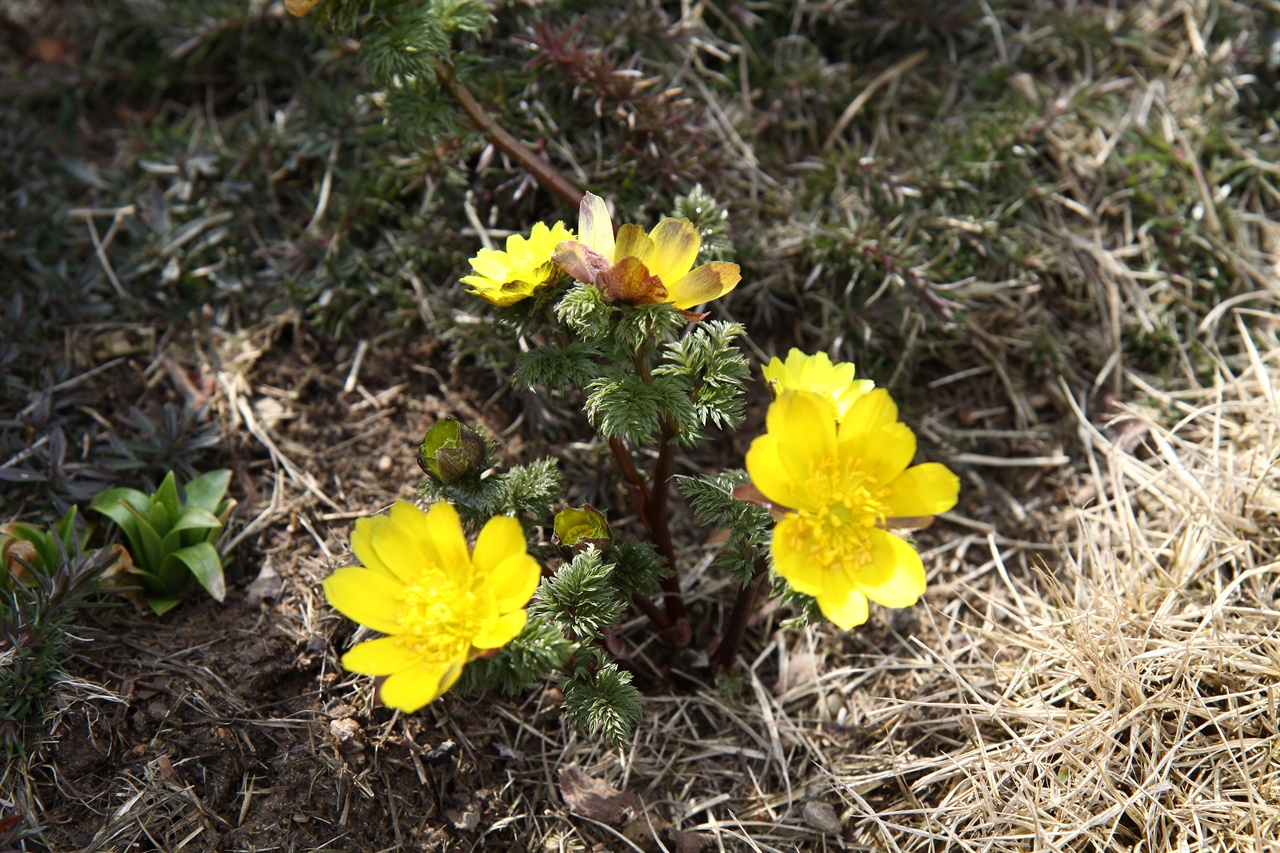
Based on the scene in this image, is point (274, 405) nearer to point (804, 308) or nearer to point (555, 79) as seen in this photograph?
point (555, 79)

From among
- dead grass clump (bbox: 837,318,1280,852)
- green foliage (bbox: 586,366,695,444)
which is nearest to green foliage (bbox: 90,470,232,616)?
green foliage (bbox: 586,366,695,444)

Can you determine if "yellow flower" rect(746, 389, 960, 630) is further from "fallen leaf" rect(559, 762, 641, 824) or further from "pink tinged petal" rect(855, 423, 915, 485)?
"fallen leaf" rect(559, 762, 641, 824)

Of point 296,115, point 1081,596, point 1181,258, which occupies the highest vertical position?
point 296,115

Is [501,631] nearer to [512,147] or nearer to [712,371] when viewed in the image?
[712,371]

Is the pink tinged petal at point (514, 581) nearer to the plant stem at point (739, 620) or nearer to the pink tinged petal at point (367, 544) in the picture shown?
the pink tinged petal at point (367, 544)

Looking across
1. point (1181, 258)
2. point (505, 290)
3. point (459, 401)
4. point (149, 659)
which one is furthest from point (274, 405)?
point (1181, 258)

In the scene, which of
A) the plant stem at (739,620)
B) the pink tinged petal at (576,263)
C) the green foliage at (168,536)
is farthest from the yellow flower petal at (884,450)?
the green foliage at (168,536)
